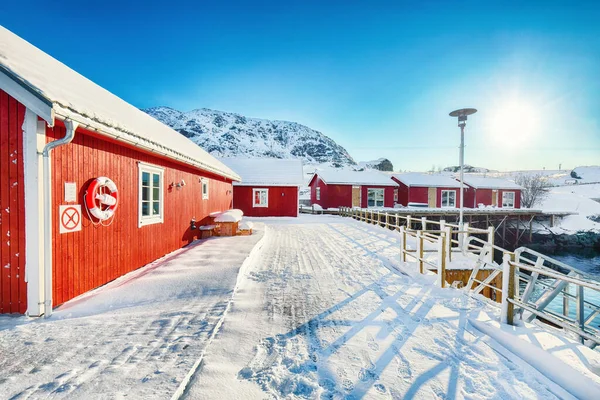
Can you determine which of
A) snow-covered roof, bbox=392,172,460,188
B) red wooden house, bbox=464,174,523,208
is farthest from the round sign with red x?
red wooden house, bbox=464,174,523,208

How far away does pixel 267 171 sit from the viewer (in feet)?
67.8

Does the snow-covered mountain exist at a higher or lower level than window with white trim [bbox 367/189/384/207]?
higher

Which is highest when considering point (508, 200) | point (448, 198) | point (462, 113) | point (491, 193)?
point (462, 113)

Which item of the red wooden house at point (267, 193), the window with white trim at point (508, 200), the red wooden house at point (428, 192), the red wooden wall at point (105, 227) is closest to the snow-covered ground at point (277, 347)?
the red wooden wall at point (105, 227)

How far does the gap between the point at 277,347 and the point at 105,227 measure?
372 centimetres

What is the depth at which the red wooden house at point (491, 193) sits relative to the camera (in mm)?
29688

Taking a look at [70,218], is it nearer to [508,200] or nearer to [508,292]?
[508,292]

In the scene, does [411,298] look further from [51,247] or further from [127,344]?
[51,247]

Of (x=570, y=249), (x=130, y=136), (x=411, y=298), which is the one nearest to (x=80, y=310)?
(x=130, y=136)

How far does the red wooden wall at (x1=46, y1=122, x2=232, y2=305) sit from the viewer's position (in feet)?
11.9

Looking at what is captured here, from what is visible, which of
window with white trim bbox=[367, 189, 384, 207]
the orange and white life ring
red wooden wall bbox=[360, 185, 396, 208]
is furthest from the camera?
window with white trim bbox=[367, 189, 384, 207]

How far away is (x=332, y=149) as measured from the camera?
→ 138 meters

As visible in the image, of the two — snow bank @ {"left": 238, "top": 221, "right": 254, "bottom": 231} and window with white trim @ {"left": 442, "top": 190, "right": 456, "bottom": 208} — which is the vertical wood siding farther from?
snow bank @ {"left": 238, "top": 221, "right": 254, "bottom": 231}

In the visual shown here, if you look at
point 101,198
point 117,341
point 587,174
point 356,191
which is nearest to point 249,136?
point 356,191
